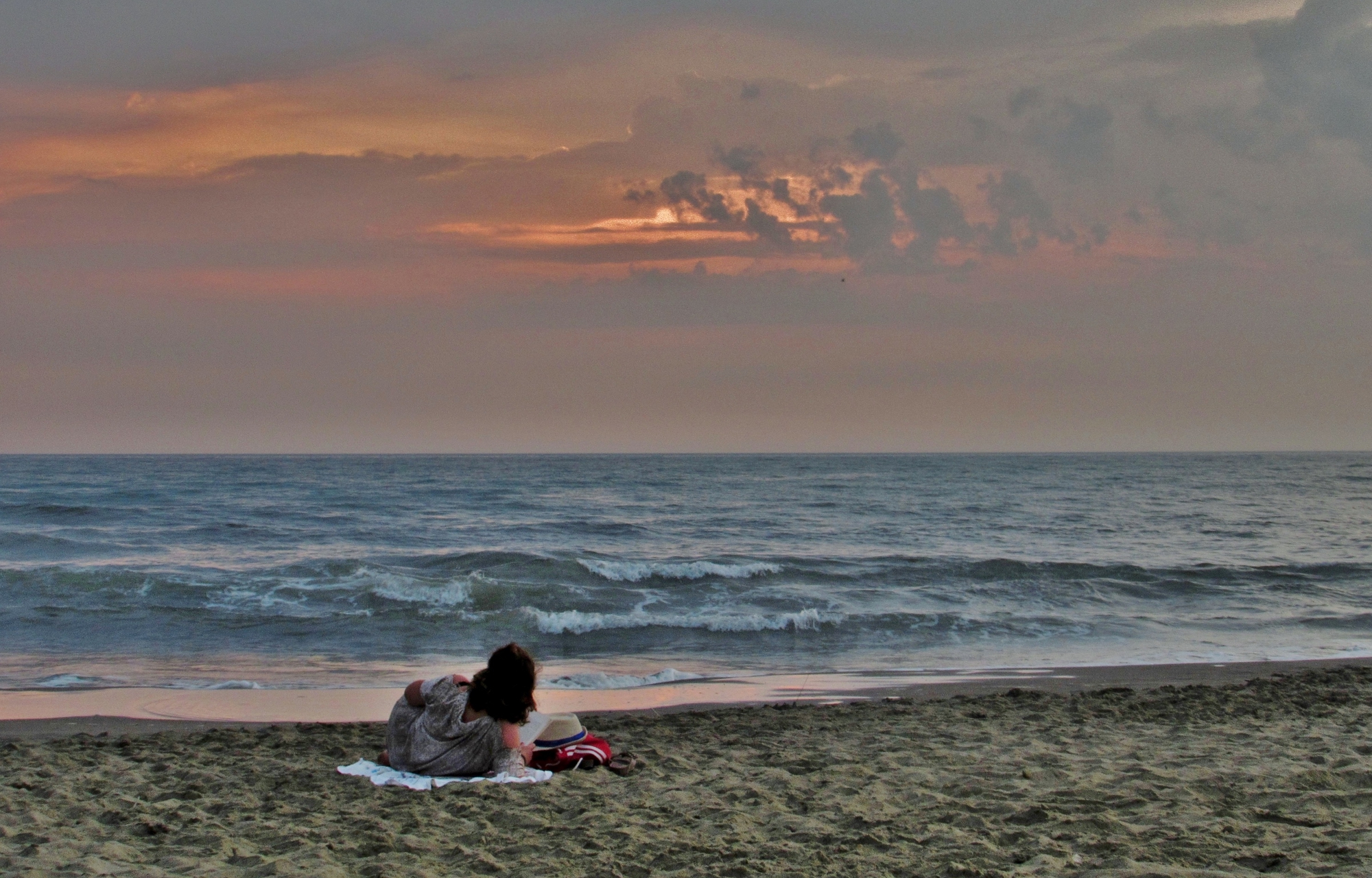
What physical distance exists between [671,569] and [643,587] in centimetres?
143

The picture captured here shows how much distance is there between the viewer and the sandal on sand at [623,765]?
6.52m

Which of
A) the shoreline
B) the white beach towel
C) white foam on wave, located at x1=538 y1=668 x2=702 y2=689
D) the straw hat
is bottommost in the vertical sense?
white foam on wave, located at x1=538 y1=668 x2=702 y2=689

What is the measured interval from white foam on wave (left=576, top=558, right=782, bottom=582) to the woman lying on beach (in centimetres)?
1404

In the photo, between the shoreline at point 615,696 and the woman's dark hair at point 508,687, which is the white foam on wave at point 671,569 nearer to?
the shoreline at point 615,696

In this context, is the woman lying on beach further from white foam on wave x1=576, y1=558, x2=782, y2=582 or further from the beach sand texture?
white foam on wave x1=576, y1=558, x2=782, y2=582

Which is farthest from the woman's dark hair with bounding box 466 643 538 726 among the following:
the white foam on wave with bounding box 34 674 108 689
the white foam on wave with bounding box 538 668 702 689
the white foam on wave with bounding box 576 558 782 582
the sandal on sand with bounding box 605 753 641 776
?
the white foam on wave with bounding box 576 558 782 582

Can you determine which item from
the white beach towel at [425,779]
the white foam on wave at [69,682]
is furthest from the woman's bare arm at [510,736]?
the white foam on wave at [69,682]

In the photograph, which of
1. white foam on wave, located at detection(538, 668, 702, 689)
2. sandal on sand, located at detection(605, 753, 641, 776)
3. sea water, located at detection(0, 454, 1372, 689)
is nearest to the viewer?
sandal on sand, located at detection(605, 753, 641, 776)

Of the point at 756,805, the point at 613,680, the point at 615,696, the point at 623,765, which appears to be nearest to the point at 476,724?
the point at 623,765

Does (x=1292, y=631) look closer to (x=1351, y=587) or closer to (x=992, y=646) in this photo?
(x=992, y=646)

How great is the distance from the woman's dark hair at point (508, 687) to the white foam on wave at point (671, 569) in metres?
14.1

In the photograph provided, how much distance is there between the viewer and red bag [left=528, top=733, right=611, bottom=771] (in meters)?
6.53

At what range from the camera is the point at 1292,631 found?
15.2m

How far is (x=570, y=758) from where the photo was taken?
6.54 meters
